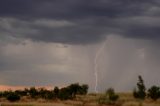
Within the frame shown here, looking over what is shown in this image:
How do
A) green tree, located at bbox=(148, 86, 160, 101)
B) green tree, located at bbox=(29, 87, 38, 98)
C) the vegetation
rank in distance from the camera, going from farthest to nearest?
green tree, located at bbox=(29, 87, 38, 98)
green tree, located at bbox=(148, 86, 160, 101)
the vegetation

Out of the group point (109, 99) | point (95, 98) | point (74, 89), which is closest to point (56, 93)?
point (74, 89)

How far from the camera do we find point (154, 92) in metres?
153

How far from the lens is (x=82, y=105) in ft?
392

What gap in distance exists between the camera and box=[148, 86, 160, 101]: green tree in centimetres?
15175

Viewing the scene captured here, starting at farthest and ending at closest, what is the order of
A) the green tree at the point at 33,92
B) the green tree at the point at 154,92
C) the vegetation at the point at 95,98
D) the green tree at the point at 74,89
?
the green tree at the point at 33,92 → the green tree at the point at 74,89 → the green tree at the point at 154,92 → the vegetation at the point at 95,98

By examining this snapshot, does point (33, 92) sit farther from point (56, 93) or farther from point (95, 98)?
point (95, 98)

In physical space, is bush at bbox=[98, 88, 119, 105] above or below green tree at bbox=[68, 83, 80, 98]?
below

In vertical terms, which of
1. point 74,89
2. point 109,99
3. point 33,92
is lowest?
point 109,99

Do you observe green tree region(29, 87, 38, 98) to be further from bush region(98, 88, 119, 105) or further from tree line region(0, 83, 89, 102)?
bush region(98, 88, 119, 105)

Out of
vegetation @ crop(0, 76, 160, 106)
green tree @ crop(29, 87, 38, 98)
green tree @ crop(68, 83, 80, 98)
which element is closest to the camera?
vegetation @ crop(0, 76, 160, 106)

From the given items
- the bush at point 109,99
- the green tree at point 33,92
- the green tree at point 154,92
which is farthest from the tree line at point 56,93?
the green tree at point 154,92

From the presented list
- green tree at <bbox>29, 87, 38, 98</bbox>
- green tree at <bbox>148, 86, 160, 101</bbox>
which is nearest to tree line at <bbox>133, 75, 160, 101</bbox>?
green tree at <bbox>148, 86, 160, 101</bbox>

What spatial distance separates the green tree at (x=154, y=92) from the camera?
151750 millimetres

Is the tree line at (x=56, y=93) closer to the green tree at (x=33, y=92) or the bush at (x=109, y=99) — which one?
the green tree at (x=33, y=92)
